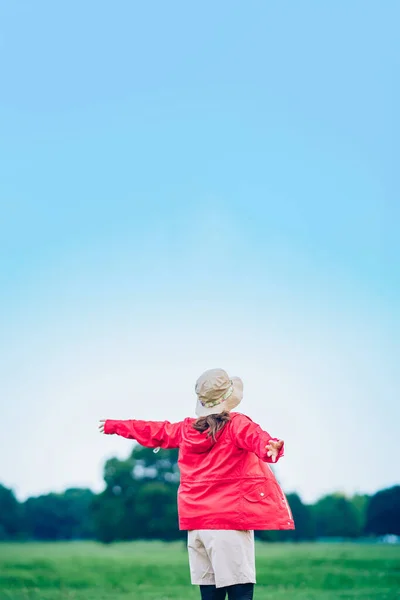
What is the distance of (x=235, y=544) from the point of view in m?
4.07

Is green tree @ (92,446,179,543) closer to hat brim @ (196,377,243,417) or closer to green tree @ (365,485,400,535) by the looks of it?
green tree @ (365,485,400,535)

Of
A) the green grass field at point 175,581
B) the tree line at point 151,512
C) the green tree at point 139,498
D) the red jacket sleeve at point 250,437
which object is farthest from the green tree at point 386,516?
the red jacket sleeve at point 250,437

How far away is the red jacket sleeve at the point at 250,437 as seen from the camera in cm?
384

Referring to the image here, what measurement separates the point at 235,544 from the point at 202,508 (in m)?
0.25

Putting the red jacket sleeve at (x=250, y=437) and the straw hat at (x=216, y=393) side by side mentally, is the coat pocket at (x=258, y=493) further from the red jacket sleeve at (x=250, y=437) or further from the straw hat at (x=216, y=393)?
the straw hat at (x=216, y=393)

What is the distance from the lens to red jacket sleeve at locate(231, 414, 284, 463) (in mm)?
3844

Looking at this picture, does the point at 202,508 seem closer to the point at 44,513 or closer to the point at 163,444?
the point at 163,444

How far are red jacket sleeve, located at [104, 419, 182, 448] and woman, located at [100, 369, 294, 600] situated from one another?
0.08 m

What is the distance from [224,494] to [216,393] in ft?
1.77

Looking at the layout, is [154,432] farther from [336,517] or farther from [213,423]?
[336,517]

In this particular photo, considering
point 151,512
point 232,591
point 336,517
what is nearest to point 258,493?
point 232,591

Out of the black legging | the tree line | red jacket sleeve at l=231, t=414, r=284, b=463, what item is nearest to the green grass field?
the black legging

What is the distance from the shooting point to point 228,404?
4.36 m

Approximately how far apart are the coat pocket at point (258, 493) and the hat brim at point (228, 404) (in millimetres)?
434
